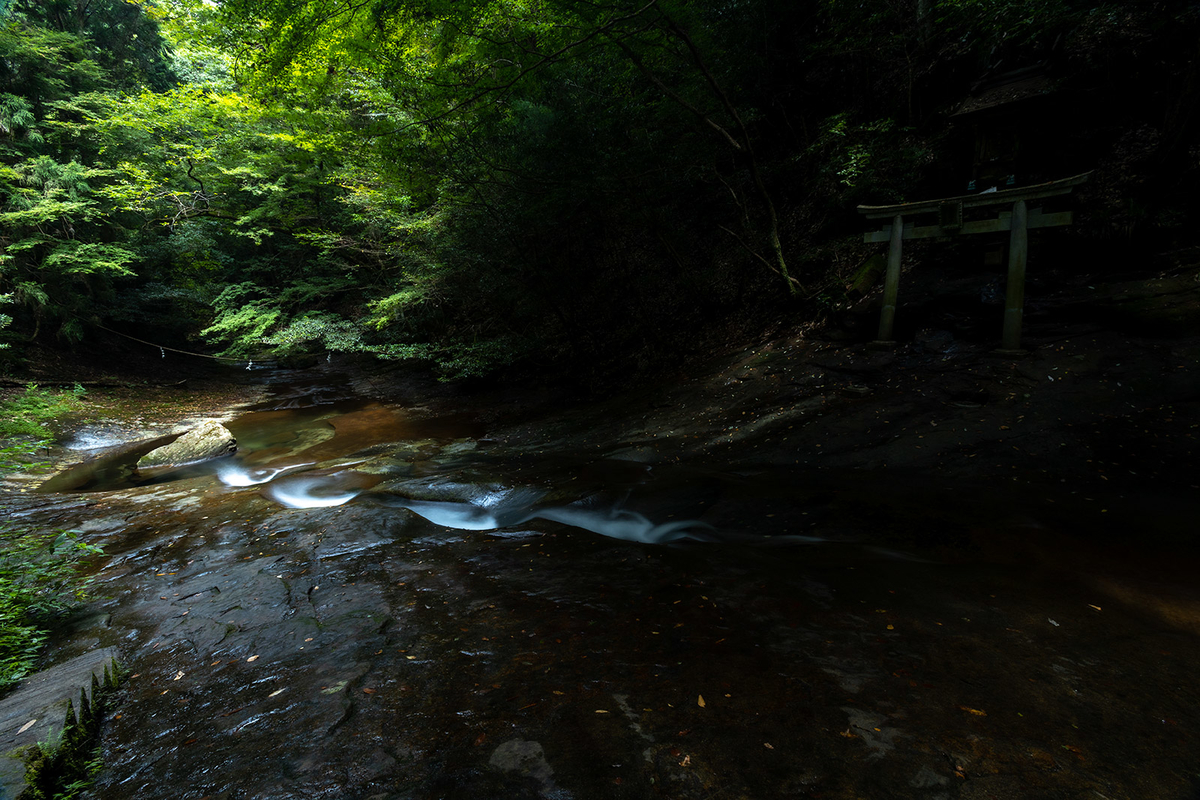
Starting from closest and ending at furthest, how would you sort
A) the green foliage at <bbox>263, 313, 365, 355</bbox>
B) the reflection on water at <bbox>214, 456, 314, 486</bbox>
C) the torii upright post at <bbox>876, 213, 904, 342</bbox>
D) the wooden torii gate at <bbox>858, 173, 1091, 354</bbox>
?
the wooden torii gate at <bbox>858, 173, 1091, 354</bbox>, the torii upright post at <bbox>876, 213, 904, 342</bbox>, the reflection on water at <bbox>214, 456, 314, 486</bbox>, the green foliage at <bbox>263, 313, 365, 355</bbox>

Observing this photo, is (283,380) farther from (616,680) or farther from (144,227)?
(616,680)

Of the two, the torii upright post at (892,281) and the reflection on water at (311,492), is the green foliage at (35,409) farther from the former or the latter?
the torii upright post at (892,281)

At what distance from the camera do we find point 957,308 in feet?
28.0

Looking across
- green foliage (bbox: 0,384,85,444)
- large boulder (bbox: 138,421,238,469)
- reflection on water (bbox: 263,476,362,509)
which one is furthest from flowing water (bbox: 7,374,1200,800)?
large boulder (bbox: 138,421,238,469)

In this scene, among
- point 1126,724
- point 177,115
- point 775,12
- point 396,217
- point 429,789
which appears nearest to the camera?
point 429,789

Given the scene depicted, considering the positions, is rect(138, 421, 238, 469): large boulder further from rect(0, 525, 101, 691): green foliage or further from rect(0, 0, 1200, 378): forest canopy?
rect(0, 525, 101, 691): green foliage

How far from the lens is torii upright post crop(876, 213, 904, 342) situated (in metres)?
8.32

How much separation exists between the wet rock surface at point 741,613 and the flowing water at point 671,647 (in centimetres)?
2

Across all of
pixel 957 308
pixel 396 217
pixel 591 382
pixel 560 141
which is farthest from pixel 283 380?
pixel 957 308

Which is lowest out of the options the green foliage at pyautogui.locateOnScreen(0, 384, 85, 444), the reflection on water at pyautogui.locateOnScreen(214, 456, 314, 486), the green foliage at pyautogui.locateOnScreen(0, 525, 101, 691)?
the reflection on water at pyautogui.locateOnScreen(214, 456, 314, 486)

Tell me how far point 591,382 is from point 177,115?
15477mm

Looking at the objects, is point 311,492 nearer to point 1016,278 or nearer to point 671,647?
point 671,647

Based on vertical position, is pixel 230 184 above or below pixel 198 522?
above

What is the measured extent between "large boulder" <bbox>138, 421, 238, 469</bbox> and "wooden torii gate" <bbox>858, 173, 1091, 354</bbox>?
14.6m
